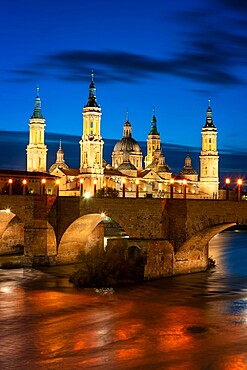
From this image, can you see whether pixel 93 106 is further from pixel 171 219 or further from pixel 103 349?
pixel 103 349

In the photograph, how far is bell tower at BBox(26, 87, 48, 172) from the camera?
308 ft

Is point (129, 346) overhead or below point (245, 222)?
below

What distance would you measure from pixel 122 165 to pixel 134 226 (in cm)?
6989

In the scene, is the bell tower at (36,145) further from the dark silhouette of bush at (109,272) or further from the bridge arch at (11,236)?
the dark silhouette of bush at (109,272)

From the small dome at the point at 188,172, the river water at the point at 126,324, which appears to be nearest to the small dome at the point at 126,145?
the small dome at the point at 188,172

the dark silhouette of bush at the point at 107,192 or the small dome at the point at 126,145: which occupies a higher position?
the small dome at the point at 126,145

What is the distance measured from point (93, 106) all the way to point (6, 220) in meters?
44.2

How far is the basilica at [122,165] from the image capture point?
90.6m

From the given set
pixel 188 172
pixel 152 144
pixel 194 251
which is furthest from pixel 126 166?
pixel 194 251

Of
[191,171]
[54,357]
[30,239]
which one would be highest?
[191,171]

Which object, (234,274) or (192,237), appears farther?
Answer: (234,274)

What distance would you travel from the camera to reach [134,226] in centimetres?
3634

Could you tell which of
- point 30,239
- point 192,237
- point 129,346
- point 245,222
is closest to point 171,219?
point 192,237

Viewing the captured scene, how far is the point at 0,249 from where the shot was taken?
4859 cm
